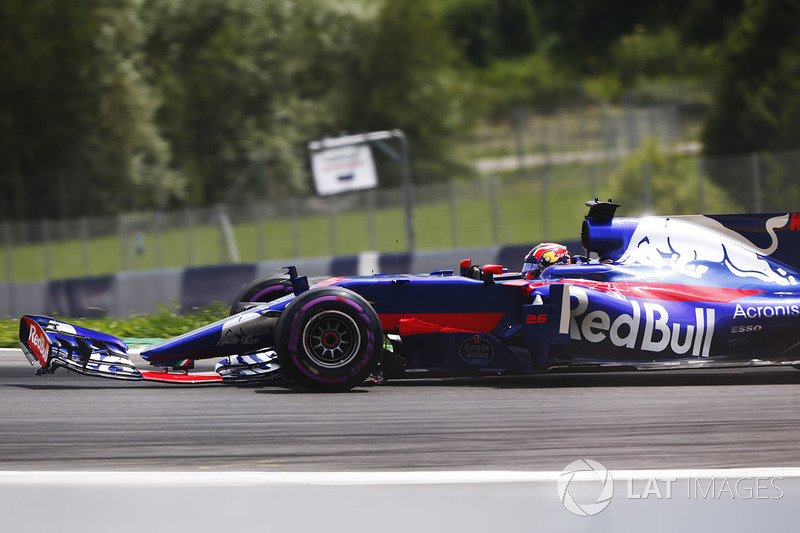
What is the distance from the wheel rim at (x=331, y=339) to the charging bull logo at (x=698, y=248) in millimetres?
2050

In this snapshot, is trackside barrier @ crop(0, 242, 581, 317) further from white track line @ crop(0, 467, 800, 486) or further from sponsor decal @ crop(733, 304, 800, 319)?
white track line @ crop(0, 467, 800, 486)

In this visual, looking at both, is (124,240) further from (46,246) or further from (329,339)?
(329,339)

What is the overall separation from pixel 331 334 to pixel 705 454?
2305 mm

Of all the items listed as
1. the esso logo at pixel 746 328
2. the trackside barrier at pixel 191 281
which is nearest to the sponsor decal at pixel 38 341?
the esso logo at pixel 746 328

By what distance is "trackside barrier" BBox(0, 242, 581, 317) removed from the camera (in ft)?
46.3

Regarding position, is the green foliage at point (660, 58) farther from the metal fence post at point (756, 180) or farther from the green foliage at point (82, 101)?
the metal fence post at point (756, 180)

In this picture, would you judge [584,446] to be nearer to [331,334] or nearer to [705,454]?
[705,454]

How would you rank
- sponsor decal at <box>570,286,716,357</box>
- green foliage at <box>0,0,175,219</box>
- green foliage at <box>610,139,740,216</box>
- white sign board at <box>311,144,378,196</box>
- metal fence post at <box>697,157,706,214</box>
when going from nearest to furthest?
1. sponsor decal at <box>570,286,716,357</box>
2. white sign board at <box>311,144,378,196</box>
3. metal fence post at <box>697,157,706,214</box>
4. green foliage at <box>610,139,740,216</box>
5. green foliage at <box>0,0,175,219</box>

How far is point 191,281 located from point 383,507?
11027 millimetres

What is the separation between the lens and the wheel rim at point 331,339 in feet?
20.9

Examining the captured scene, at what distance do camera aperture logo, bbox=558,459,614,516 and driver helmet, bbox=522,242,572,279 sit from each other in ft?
12.4

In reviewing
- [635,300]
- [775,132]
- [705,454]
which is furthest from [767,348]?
[775,132]

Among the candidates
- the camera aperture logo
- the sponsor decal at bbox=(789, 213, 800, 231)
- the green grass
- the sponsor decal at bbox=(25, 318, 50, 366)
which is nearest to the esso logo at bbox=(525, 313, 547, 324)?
the sponsor decal at bbox=(789, 213, 800, 231)

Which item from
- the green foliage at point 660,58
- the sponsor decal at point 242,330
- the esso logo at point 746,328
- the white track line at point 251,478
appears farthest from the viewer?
the green foliage at point 660,58
